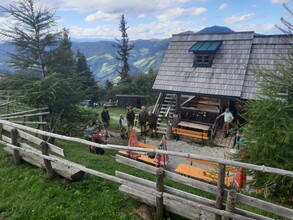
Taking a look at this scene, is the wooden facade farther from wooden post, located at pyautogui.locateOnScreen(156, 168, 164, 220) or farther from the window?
wooden post, located at pyautogui.locateOnScreen(156, 168, 164, 220)

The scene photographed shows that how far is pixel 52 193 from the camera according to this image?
19.3ft

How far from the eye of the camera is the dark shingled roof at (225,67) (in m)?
15.7

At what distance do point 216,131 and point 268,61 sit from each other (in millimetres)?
5567

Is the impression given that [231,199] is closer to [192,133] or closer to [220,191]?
[220,191]

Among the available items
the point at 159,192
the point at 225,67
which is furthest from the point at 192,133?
the point at 159,192

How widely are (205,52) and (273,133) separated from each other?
1171 cm

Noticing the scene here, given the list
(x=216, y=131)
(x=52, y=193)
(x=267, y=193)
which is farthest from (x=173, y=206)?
(x=216, y=131)

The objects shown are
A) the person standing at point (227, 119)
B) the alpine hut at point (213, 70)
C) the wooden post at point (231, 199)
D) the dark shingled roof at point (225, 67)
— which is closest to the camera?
the wooden post at point (231, 199)

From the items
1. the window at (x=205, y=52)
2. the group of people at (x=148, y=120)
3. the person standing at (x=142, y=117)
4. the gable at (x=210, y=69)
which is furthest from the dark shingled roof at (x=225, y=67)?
the person standing at (x=142, y=117)

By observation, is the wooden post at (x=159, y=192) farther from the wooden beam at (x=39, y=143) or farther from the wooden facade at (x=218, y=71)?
the wooden facade at (x=218, y=71)

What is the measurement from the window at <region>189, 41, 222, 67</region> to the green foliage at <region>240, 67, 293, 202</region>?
10.3 metres

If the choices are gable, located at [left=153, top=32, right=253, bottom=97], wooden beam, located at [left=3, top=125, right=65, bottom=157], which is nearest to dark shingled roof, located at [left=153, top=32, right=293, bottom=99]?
gable, located at [left=153, top=32, right=253, bottom=97]

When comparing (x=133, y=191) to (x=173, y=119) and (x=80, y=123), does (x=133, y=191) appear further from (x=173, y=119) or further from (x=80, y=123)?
(x=173, y=119)

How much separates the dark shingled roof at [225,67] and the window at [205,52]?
0.31 m
